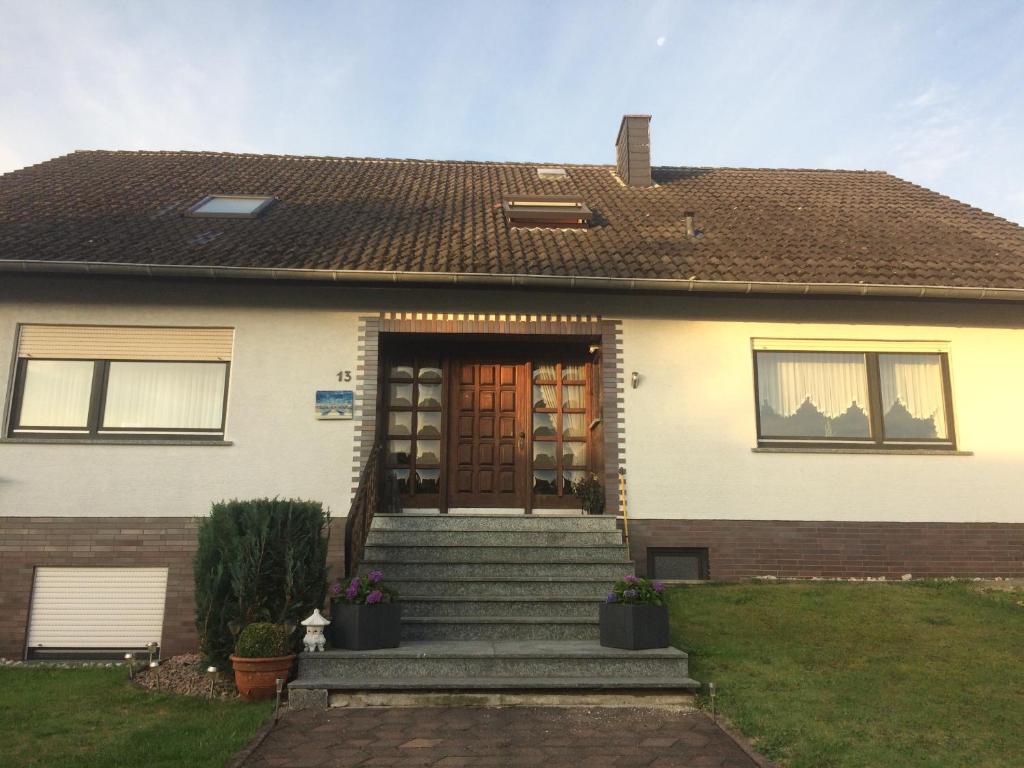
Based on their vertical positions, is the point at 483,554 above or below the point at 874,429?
below

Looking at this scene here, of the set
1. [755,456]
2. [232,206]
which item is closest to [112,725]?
[755,456]

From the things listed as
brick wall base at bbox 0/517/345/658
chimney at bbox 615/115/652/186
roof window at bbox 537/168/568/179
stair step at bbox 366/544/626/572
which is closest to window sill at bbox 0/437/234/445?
brick wall base at bbox 0/517/345/658

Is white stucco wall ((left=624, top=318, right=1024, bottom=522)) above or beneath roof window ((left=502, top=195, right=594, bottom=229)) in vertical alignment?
beneath

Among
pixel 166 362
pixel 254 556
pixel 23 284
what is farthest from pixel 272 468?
pixel 23 284

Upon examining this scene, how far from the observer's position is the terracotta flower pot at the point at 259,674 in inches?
213

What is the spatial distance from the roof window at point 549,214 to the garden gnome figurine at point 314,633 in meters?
6.11

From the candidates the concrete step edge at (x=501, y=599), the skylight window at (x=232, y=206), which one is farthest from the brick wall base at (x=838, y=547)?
the skylight window at (x=232, y=206)

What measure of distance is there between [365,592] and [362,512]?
6.09 ft

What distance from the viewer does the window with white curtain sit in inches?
331

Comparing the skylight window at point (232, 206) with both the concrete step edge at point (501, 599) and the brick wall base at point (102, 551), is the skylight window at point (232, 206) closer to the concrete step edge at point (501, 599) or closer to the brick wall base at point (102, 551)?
the brick wall base at point (102, 551)

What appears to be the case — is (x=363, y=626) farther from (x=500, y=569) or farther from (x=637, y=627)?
(x=637, y=627)

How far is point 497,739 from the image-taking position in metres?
4.53

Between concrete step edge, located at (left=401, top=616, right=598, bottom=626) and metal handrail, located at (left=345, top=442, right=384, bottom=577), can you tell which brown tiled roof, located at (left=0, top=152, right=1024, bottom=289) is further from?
concrete step edge, located at (left=401, top=616, right=598, bottom=626)

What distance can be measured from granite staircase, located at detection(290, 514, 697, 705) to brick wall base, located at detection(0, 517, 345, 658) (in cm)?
131
